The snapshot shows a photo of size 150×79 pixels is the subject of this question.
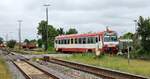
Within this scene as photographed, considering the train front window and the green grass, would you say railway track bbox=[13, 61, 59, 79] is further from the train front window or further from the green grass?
the train front window

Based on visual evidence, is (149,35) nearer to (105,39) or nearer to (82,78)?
(105,39)

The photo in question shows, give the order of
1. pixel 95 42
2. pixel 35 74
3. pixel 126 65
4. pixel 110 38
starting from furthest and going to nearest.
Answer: pixel 95 42, pixel 110 38, pixel 126 65, pixel 35 74

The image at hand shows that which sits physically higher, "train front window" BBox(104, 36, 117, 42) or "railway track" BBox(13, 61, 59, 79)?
"train front window" BBox(104, 36, 117, 42)

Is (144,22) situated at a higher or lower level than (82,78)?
higher

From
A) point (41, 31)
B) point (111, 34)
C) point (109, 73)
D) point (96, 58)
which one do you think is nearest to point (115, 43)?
point (111, 34)

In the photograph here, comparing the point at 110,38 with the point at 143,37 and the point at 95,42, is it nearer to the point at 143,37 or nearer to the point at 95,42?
the point at 95,42

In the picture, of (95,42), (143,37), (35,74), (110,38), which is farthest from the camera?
(95,42)

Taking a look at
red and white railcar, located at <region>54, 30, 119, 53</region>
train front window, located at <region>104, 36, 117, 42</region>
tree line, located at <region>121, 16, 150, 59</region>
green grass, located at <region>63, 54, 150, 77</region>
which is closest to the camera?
green grass, located at <region>63, 54, 150, 77</region>

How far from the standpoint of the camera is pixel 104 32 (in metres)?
47.6

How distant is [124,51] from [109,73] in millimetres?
24331

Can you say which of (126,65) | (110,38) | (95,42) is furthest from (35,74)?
(110,38)

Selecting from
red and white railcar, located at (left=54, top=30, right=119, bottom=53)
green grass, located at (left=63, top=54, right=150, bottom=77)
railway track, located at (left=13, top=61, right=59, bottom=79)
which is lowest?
railway track, located at (left=13, top=61, right=59, bottom=79)

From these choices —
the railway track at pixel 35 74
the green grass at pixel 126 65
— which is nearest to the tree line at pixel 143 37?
the green grass at pixel 126 65

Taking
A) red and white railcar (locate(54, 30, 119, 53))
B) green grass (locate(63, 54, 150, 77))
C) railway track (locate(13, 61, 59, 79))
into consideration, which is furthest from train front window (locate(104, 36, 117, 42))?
railway track (locate(13, 61, 59, 79))
